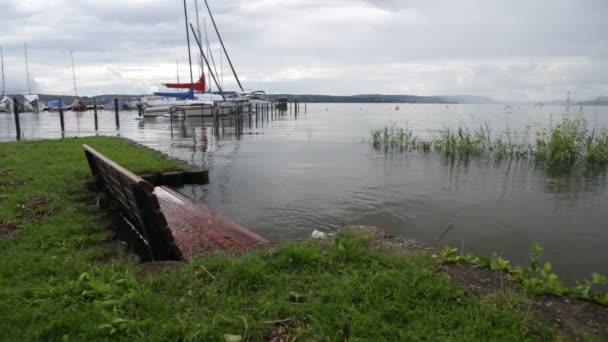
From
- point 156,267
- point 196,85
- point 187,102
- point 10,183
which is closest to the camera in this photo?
point 156,267

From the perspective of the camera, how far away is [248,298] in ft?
11.0

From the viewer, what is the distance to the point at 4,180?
767 cm

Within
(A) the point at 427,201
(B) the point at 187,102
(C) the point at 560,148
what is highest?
(B) the point at 187,102

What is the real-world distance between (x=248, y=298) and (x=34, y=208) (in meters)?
4.36

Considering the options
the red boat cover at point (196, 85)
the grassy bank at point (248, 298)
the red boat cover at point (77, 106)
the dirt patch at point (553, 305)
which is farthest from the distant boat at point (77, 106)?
the dirt patch at point (553, 305)

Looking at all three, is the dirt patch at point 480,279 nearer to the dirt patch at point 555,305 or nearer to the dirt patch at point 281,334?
the dirt patch at point 555,305

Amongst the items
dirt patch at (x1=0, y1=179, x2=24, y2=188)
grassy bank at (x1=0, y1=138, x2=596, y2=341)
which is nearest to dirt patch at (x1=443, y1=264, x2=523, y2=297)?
grassy bank at (x1=0, y1=138, x2=596, y2=341)

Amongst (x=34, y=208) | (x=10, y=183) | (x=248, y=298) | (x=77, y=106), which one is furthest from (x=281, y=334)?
(x=77, y=106)

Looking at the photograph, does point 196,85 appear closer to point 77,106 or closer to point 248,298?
point 77,106

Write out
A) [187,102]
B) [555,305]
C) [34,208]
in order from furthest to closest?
[187,102] < [34,208] < [555,305]

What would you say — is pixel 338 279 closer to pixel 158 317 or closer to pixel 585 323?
pixel 158 317

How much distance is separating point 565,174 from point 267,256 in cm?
1212

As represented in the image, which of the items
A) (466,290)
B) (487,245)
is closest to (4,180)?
(466,290)

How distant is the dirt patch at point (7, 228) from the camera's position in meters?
4.78
